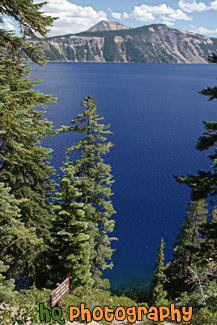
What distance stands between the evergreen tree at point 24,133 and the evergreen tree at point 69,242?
102 centimetres

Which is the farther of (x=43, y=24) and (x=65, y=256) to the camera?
(x=65, y=256)

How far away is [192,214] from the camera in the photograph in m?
24.7

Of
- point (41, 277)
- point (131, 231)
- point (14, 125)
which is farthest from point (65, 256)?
point (131, 231)

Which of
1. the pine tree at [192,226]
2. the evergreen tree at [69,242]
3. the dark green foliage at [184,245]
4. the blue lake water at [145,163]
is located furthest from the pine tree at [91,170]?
the blue lake water at [145,163]

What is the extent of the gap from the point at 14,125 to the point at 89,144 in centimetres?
937

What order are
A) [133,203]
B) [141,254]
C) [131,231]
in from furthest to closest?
[133,203], [131,231], [141,254]

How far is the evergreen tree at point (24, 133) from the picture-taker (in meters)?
9.01

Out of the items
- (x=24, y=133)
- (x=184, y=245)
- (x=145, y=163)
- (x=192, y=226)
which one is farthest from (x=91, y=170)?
(x=145, y=163)

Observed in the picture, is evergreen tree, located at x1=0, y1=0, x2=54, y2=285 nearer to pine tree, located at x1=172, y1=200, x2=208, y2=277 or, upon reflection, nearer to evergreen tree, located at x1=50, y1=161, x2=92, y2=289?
evergreen tree, located at x1=50, y1=161, x2=92, y2=289

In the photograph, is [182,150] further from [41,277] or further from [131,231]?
[41,277]

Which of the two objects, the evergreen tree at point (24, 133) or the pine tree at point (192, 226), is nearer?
the evergreen tree at point (24, 133)

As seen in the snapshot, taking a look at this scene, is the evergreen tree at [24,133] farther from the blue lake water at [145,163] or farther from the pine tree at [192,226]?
the blue lake water at [145,163]

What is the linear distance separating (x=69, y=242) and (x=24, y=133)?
27.9ft

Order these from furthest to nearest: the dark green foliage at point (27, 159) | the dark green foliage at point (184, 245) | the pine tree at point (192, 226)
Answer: the dark green foliage at point (184, 245) → the pine tree at point (192, 226) → the dark green foliage at point (27, 159)
